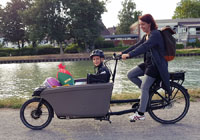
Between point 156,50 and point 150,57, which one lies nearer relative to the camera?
point 156,50

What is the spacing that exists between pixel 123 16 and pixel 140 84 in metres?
76.5

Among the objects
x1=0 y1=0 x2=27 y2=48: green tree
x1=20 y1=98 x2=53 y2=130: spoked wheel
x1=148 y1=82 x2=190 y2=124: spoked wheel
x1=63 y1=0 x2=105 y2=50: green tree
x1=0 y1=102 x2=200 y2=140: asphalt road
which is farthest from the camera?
x1=0 y1=0 x2=27 y2=48: green tree

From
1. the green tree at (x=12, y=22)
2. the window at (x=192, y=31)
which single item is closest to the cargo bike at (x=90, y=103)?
the green tree at (x=12, y=22)

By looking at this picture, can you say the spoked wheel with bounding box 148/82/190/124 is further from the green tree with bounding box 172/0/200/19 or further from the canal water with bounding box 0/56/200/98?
the green tree with bounding box 172/0/200/19

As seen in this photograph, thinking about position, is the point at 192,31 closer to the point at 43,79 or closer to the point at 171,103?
the point at 43,79

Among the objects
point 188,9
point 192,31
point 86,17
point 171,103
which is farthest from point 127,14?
point 171,103

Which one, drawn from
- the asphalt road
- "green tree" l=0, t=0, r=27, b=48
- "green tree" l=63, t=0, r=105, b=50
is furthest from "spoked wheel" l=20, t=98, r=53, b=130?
"green tree" l=0, t=0, r=27, b=48

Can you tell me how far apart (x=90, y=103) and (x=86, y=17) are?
3740cm

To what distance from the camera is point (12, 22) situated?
47.8 meters

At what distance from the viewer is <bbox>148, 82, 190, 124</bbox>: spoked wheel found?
370cm

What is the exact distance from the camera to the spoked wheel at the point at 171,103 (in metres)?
3.70

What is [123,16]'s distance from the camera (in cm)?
7744

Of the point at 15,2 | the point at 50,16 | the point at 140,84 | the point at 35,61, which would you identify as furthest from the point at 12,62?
the point at 140,84

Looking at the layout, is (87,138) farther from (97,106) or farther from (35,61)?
(35,61)
